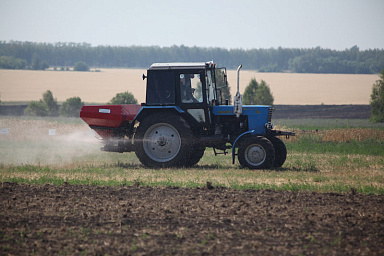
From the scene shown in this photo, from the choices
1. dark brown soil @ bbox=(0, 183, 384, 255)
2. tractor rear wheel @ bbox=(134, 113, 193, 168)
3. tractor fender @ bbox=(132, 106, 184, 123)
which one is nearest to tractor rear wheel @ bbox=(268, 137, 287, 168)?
tractor rear wheel @ bbox=(134, 113, 193, 168)

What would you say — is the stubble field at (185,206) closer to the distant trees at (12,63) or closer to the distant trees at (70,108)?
the distant trees at (70,108)

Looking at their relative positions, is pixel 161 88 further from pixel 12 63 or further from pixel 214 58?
pixel 214 58

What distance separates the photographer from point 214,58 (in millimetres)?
136250

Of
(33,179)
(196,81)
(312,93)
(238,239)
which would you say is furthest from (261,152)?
(312,93)

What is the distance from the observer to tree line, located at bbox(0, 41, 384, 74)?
119m

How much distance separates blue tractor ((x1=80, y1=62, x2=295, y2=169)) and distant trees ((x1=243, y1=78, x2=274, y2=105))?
40.7 meters

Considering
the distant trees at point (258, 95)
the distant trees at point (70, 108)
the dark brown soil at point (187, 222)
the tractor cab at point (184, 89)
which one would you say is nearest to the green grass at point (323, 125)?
the distant trees at point (258, 95)

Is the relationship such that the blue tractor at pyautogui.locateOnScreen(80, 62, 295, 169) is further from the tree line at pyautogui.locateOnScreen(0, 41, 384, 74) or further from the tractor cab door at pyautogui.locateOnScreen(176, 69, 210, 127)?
the tree line at pyautogui.locateOnScreen(0, 41, 384, 74)

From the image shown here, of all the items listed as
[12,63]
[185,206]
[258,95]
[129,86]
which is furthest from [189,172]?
[12,63]

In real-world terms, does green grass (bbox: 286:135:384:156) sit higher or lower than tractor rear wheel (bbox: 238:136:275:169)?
lower

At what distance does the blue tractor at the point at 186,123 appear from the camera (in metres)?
15.1

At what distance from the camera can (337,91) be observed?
87125 mm

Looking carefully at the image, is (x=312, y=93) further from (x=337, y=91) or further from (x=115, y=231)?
(x=115, y=231)

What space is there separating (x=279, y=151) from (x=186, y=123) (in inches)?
115
